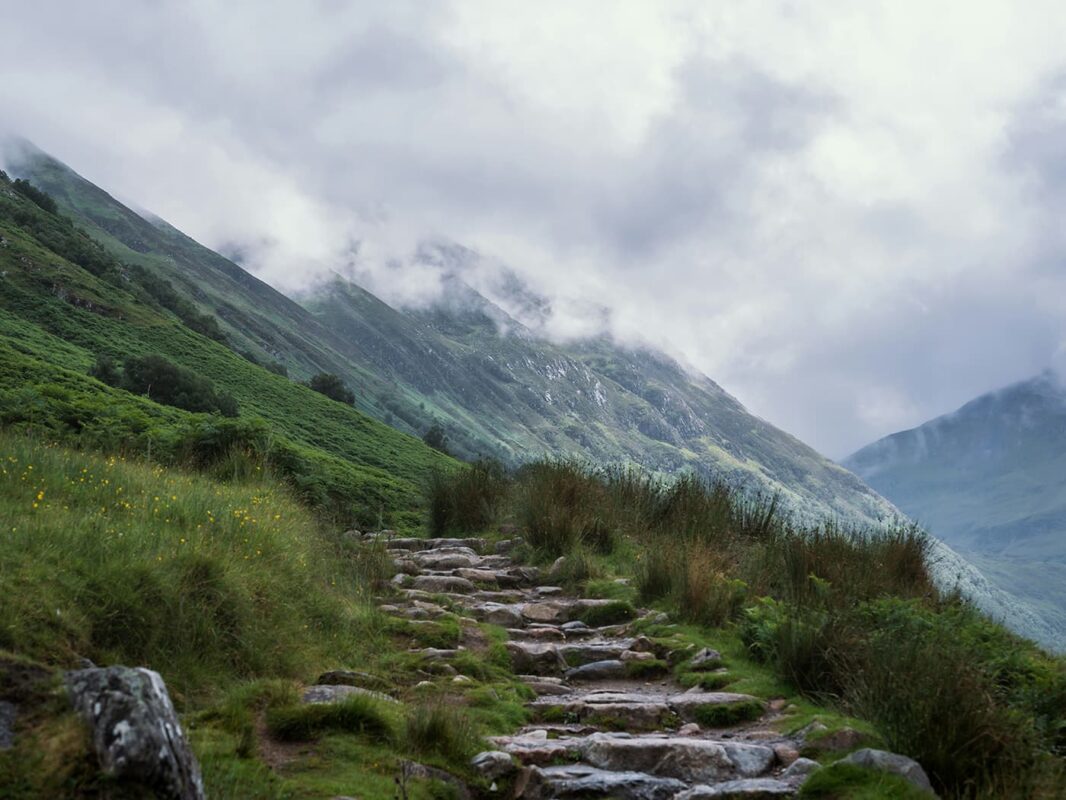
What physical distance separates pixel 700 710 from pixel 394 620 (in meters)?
3.20

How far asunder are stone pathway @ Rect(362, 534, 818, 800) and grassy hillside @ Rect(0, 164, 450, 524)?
19.5 feet

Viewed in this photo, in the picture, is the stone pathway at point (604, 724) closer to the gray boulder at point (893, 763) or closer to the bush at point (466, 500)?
the gray boulder at point (893, 763)

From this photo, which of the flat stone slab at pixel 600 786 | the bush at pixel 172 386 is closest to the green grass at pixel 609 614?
the flat stone slab at pixel 600 786

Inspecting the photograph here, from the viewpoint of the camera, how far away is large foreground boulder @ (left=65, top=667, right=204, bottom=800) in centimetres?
318

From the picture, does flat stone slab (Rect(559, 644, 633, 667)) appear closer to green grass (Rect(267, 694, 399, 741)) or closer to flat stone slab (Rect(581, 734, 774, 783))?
flat stone slab (Rect(581, 734, 774, 783))

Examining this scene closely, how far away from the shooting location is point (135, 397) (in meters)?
22.6

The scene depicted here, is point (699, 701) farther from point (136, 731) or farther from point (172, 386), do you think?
point (172, 386)

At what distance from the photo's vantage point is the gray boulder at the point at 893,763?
4.18m

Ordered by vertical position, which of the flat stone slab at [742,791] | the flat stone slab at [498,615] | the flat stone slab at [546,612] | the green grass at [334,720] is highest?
the flat stone slab at [742,791]

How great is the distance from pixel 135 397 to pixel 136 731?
21.7m

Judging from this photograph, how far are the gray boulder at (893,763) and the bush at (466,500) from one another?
411 inches

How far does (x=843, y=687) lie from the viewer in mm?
5922

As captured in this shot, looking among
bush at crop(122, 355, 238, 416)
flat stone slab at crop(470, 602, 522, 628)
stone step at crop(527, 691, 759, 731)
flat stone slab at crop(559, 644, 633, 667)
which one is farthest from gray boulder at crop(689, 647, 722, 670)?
bush at crop(122, 355, 238, 416)

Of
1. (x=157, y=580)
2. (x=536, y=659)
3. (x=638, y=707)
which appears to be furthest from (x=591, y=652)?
(x=157, y=580)
